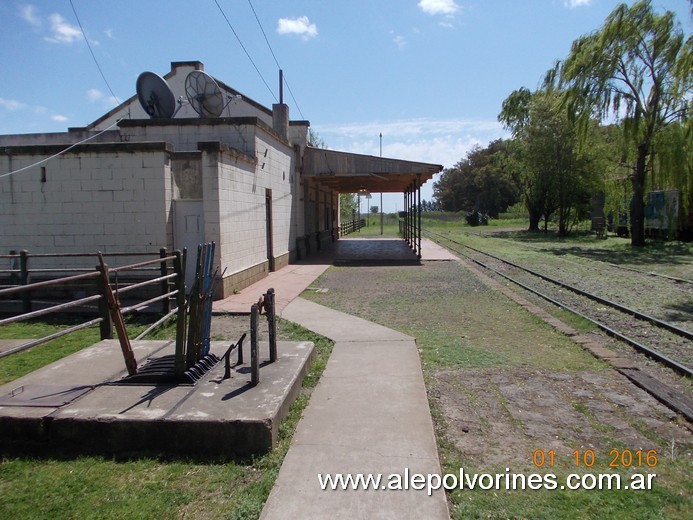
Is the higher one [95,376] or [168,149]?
[168,149]

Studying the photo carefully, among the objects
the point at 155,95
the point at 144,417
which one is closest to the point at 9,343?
the point at 144,417

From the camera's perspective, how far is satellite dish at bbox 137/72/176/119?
1267 centimetres

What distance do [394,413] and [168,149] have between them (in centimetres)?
736

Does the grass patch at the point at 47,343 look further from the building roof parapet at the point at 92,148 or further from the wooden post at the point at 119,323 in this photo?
the building roof parapet at the point at 92,148

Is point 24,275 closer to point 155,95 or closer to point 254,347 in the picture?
point 155,95

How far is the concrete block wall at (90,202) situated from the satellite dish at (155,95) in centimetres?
367

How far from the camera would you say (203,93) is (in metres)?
13.4

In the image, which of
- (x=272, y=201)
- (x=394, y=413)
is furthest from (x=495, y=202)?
(x=394, y=413)

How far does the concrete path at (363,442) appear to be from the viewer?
2883 millimetres

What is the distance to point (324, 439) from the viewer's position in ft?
12.1

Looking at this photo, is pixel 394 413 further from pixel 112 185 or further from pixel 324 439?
pixel 112 185

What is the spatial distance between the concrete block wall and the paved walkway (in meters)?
5.13
